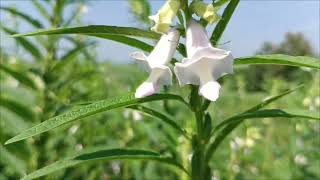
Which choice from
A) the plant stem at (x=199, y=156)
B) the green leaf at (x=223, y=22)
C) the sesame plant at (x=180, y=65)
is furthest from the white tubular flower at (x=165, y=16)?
the plant stem at (x=199, y=156)

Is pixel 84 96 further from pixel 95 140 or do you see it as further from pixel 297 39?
pixel 297 39

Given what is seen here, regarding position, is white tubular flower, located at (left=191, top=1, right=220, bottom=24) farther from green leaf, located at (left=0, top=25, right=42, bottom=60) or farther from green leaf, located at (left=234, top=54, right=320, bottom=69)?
green leaf, located at (left=0, top=25, right=42, bottom=60)

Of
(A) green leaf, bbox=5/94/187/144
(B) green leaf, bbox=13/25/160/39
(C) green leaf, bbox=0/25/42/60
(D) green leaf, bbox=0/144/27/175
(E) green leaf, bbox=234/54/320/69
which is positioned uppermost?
(C) green leaf, bbox=0/25/42/60

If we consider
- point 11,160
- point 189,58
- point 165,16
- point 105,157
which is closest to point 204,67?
point 189,58

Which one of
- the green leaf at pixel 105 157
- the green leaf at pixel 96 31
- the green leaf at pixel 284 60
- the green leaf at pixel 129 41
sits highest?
the green leaf at pixel 96 31

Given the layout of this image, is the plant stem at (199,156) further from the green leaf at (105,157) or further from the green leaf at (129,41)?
the green leaf at (129,41)

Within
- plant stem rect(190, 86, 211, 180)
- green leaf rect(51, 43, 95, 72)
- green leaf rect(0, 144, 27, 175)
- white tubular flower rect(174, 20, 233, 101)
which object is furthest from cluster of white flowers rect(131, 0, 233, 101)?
green leaf rect(51, 43, 95, 72)
